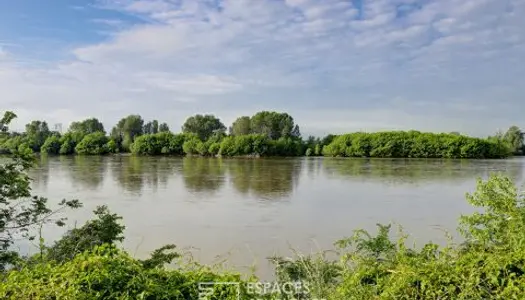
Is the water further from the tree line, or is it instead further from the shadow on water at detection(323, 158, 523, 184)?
the tree line

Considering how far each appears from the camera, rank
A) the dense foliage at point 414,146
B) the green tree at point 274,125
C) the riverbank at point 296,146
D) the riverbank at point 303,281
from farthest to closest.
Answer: the green tree at point 274,125, the riverbank at point 296,146, the dense foliage at point 414,146, the riverbank at point 303,281

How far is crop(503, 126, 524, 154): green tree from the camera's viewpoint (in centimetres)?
6700

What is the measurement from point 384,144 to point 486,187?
60003 mm

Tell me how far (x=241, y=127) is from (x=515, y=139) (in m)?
40.2

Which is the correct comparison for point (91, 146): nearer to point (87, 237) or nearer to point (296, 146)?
point (296, 146)

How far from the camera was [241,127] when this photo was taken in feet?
241

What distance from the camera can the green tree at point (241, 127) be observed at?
2884 inches

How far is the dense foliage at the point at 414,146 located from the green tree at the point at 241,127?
14.1 metres

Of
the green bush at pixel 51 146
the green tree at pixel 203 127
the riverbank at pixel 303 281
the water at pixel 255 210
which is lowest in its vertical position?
the water at pixel 255 210

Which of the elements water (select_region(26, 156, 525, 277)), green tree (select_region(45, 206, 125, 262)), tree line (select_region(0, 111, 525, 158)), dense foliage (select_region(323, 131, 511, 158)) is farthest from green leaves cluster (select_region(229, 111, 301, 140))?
green tree (select_region(45, 206, 125, 262))

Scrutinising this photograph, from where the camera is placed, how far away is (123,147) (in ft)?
232

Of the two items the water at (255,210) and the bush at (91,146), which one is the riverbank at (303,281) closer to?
the water at (255,210)

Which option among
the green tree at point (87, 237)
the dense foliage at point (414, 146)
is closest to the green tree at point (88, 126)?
the dense foliage at point (414, 146)

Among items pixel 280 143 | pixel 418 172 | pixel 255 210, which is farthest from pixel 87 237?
pixel 280 143
